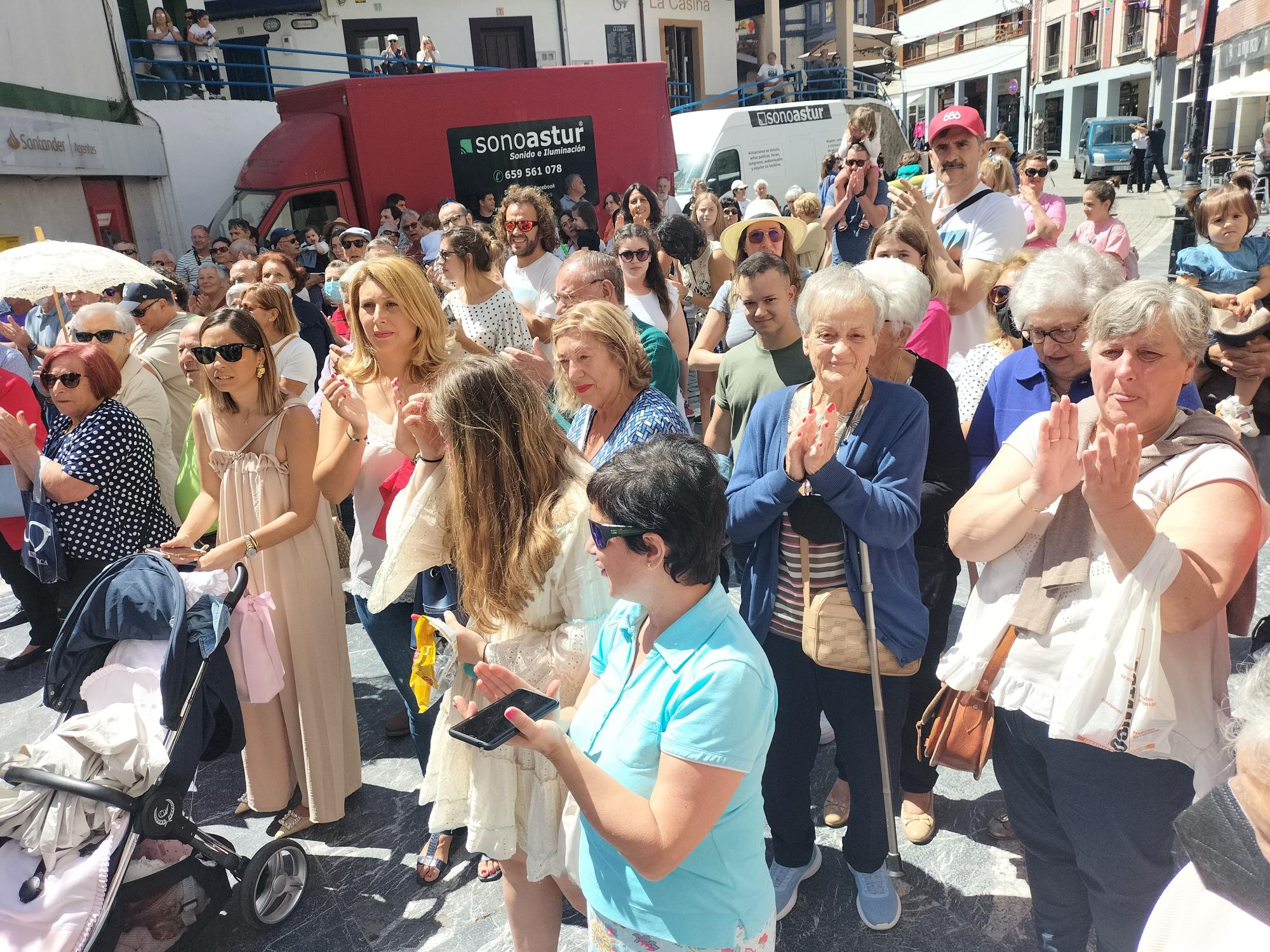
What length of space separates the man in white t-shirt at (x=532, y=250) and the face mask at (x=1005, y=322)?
2.63m

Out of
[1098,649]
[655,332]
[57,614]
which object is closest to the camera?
[1098,649]

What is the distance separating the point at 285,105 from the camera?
13.6 metres

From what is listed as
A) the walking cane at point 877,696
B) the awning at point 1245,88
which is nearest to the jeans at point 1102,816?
the walking cane at point 877,696

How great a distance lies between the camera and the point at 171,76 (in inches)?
597

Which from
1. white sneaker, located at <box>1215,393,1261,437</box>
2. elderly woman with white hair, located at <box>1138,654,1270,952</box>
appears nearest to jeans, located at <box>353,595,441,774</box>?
elderly woman with white hair, located at <box>1138,654,1270,952</box>

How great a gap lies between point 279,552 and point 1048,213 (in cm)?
656

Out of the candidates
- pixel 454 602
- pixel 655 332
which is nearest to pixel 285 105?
pixel 655 332

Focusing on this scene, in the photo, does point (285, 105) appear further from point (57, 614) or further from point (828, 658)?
point (828, 658)

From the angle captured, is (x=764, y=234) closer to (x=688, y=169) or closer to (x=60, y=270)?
(x=60, y=270)

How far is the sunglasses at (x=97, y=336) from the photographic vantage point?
4.13 meters

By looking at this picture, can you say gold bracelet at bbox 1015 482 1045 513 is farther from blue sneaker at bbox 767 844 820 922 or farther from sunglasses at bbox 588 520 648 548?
blue sneaker at bbox 767 844 820 922

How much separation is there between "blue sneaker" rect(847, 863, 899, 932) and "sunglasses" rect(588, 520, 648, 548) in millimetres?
1628

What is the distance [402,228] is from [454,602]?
998cm

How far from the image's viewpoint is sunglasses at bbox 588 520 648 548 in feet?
5.43
